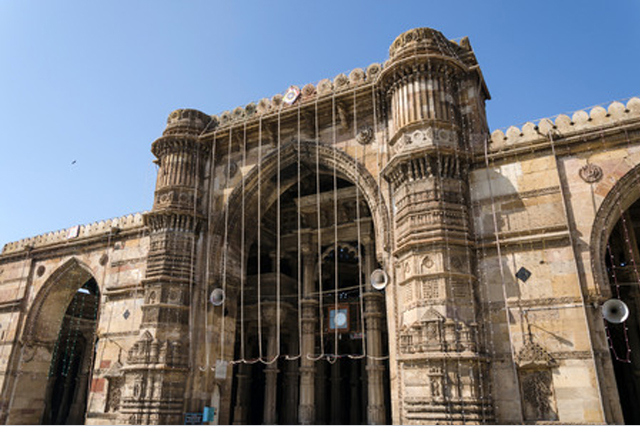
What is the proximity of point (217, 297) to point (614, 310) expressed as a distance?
10.9 metres

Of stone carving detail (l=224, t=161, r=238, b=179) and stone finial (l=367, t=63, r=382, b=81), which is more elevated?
stone finial (l=367, t=63, r=382, b=81)

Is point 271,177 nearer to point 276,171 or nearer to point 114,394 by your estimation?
point 276,171

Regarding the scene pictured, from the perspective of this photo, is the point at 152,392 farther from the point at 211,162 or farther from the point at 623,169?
the point at 623,169

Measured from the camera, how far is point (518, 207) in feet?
38.3

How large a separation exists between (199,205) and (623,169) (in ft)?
41.0

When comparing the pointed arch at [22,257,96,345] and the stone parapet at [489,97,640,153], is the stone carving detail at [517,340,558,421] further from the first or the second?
the pointed arch at [22,257,96,345]

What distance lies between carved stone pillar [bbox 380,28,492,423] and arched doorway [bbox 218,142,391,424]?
119 inches

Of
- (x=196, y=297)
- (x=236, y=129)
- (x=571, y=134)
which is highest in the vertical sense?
(x=236, y=129)

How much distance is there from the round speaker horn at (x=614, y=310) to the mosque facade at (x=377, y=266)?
4cm

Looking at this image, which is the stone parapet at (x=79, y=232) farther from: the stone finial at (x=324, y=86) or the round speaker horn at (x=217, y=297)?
the stone finial at (x=324, y=86)

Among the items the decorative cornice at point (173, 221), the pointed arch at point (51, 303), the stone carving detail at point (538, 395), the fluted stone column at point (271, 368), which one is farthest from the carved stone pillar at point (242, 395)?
the stone carving detail at point (538, 395)

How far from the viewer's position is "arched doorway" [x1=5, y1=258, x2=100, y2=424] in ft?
65.9

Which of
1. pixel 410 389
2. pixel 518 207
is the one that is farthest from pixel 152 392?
pixel 518 207

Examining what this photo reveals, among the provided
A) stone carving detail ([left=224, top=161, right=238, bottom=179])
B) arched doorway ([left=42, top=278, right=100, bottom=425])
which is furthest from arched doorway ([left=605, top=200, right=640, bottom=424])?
arched doorway ([left=42, top=278, right=100, bottom=425])
